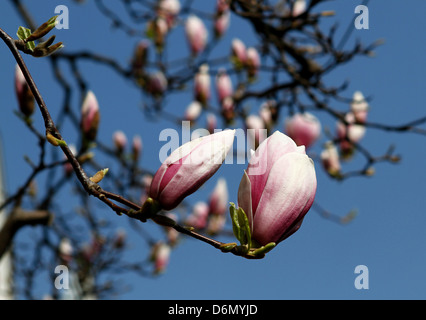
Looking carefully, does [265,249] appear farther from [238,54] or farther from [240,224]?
[238,54]

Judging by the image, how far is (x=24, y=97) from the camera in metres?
1.07

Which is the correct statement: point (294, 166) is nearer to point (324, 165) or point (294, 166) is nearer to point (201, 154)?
point (201, 154)

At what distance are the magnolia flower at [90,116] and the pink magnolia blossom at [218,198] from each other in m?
1.83

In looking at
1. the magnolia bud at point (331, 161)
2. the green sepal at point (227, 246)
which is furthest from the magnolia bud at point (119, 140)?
the green sepal at point (227, 246)

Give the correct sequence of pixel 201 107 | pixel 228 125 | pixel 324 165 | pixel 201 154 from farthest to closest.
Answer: pixel 201 107 < pixel 228 125 < pixel 324 165 < pixel 201 154

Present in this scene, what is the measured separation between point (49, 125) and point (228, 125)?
7.02 feet

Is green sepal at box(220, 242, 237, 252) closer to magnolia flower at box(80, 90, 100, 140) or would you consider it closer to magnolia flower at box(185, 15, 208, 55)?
magnolia flower at box(80, 90, 100, 140)

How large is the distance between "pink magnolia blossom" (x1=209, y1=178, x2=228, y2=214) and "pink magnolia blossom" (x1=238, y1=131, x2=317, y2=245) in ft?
7.49

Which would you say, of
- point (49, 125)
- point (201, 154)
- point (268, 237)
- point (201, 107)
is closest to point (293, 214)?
point (268, 237)

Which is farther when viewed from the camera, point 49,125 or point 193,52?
point 193,52

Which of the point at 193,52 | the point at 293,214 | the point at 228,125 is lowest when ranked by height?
the point at 293,214

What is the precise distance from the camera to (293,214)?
26.3 inches

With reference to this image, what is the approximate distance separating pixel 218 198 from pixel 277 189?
91.7 inches
